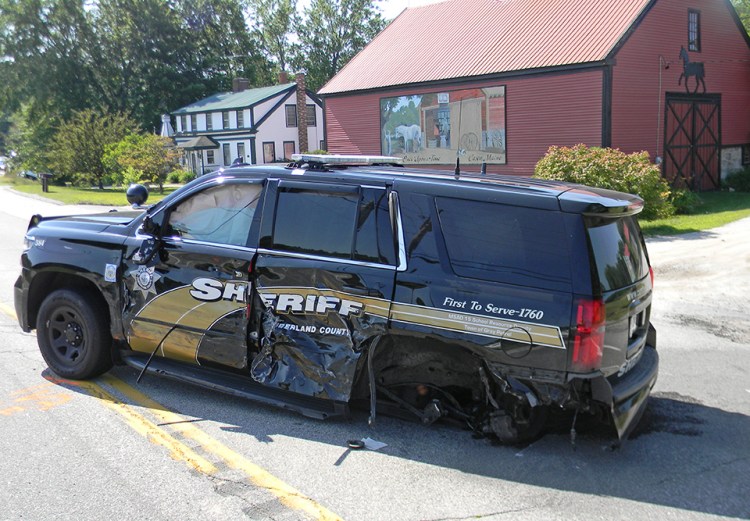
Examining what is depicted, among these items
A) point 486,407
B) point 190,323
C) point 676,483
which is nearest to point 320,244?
point 190,323

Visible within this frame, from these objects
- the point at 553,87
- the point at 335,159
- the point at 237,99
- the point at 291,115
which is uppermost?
the point at 237,99

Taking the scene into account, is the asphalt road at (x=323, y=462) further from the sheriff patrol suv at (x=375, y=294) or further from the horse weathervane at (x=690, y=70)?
the horse weathervane at (x=690, y=70)

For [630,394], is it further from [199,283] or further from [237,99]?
[237,99]

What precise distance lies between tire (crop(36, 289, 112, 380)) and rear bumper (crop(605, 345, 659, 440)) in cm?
404

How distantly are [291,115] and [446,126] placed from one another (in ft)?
89.4

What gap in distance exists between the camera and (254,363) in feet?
17.1

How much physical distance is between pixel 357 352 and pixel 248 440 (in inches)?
37.6

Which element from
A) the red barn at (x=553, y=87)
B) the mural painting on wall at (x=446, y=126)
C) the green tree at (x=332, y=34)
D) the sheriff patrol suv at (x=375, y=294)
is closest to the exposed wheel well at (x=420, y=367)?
the sheriff patrol suv at (x=375, y=294)

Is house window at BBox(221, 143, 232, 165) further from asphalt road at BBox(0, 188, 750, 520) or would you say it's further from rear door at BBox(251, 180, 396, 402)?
rear door at BBox(251, 180, 396, 402)

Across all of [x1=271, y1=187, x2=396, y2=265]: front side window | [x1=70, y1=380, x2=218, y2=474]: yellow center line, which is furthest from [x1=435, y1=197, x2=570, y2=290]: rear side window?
[x1=70, y1=380, x2=218, y2=474]: yellow center line

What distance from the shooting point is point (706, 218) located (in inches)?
711

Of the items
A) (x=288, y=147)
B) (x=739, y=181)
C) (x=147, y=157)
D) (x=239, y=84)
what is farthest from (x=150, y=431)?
(x=239, y=84)

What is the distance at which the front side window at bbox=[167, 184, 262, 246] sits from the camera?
5.40 metres

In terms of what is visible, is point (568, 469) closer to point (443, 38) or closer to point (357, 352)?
point (357, 352)
